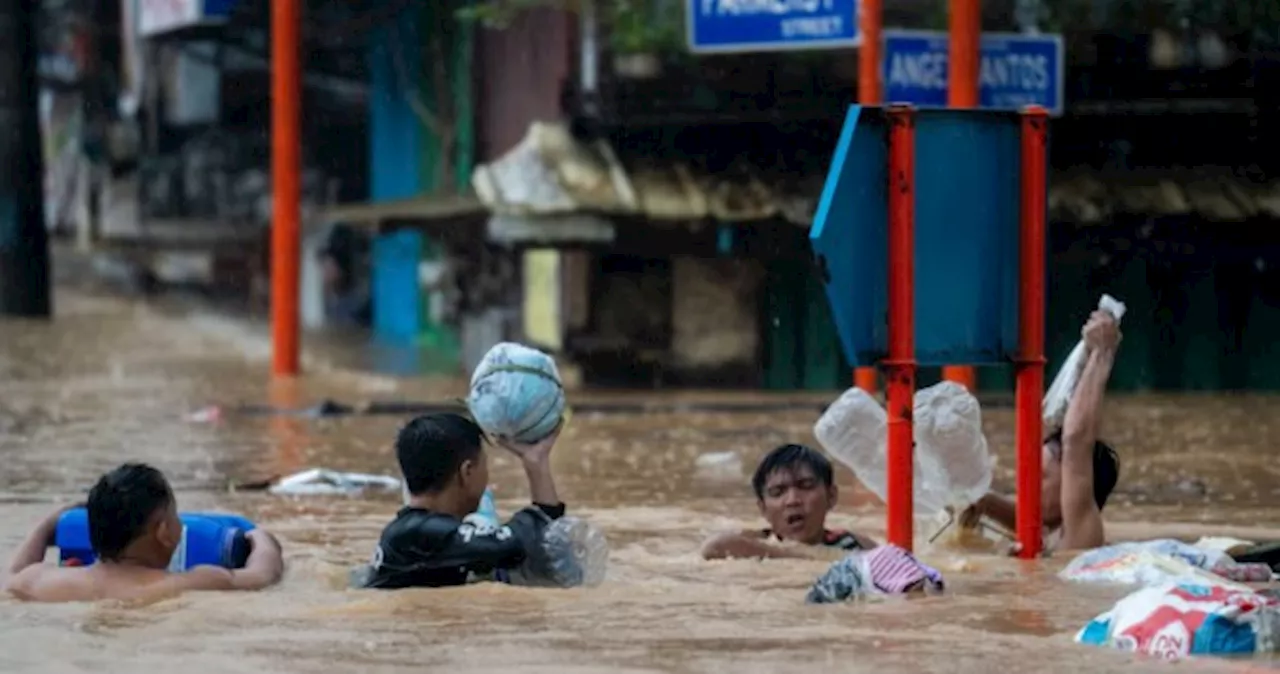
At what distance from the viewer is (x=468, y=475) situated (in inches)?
319

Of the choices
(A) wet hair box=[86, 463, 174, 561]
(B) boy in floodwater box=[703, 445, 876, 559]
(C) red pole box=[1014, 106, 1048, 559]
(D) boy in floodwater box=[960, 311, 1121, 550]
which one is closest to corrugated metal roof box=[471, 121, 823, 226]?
(D) boy in floodwater box=[960, 311, 1121, 550]

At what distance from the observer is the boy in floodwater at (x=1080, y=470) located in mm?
9070

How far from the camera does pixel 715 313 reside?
818 inches

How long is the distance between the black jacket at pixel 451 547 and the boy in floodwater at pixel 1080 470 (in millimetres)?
1967

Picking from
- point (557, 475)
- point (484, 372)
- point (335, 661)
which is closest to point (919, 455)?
point (484, 372)

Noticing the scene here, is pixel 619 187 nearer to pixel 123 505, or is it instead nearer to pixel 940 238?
pixel 940 238

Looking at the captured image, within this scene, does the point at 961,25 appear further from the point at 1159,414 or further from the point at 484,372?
the point at 484,372

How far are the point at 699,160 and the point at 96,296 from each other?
63.9 feet

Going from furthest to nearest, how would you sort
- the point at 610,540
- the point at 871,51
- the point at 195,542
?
the point at 871,51 < the point at 610,540 < the point at 195,542

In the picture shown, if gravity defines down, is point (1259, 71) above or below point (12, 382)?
above

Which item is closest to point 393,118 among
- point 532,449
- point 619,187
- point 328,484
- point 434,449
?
point 619,187

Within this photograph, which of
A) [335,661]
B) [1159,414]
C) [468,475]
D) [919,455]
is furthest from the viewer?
[1159,414]

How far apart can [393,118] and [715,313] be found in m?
10.6

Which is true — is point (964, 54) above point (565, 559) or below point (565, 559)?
above
